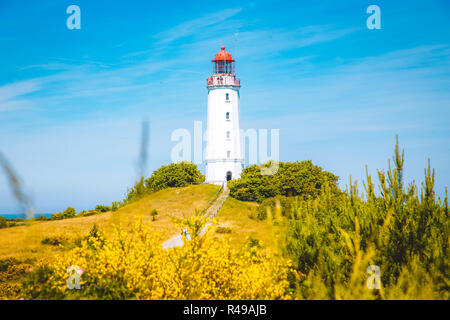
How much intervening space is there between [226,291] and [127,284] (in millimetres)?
2720

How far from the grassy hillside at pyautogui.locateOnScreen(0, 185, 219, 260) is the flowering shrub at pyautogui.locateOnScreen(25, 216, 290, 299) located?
4315mm

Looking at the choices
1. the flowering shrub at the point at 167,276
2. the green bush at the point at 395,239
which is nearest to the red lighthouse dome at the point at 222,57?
the green bush at the point at 395,239

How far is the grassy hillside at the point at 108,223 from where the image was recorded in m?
28.0

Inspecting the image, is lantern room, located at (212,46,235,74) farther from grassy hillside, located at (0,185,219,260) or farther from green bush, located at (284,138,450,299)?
green bush, located at (284,138,450,299)

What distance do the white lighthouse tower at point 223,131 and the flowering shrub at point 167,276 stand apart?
42.9 meters

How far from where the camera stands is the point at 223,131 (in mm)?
53594

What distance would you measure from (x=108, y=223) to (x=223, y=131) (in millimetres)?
30535

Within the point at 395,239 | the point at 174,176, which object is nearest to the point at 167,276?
the point at 395,239

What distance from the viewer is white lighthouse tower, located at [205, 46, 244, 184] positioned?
53.6 m

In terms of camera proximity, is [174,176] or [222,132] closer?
[222,132]

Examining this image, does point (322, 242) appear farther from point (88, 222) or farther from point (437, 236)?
point (88, 222)

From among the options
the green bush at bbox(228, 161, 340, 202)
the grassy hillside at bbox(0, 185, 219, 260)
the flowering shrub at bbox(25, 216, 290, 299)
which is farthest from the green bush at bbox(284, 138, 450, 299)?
the green bush at bbox(228, 161, 340, 202)

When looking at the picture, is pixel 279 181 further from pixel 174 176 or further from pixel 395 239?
pixel 395 239

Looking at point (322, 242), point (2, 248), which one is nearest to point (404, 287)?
point (322, 242)
